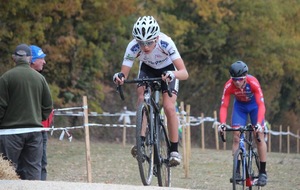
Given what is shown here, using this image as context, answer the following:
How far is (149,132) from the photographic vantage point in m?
11.6

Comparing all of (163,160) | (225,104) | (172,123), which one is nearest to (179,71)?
(172,123)

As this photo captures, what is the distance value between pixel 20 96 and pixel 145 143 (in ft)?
5.45

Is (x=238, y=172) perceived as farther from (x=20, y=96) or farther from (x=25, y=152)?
(x=20, y=96)

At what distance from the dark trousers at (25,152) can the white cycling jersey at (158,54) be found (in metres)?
1.61

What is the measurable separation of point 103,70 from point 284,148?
2132cm

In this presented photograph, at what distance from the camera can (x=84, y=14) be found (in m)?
34.3

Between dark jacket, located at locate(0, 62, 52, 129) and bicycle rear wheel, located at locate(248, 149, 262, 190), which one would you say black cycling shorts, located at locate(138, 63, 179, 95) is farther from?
bicycle rear wheel, located at locate(248, 149, 262, 190)

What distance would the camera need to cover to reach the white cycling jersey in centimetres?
1184

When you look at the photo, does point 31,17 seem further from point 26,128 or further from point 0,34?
point 26,128

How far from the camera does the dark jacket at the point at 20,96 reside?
11.2m

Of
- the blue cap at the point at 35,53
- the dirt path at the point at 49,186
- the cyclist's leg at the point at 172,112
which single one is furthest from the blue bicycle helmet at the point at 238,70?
the dirt path at the point at 49,186

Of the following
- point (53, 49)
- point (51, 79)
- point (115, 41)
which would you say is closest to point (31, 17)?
point (53, 49)

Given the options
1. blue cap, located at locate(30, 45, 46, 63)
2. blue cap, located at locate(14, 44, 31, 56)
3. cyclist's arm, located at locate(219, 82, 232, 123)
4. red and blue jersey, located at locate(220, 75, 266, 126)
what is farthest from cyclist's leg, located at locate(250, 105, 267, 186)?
blue cap, located at locate(14, 44, 31, 56)

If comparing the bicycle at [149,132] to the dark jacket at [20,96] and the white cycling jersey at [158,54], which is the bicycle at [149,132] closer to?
the white cycling jersey at [158,54]
